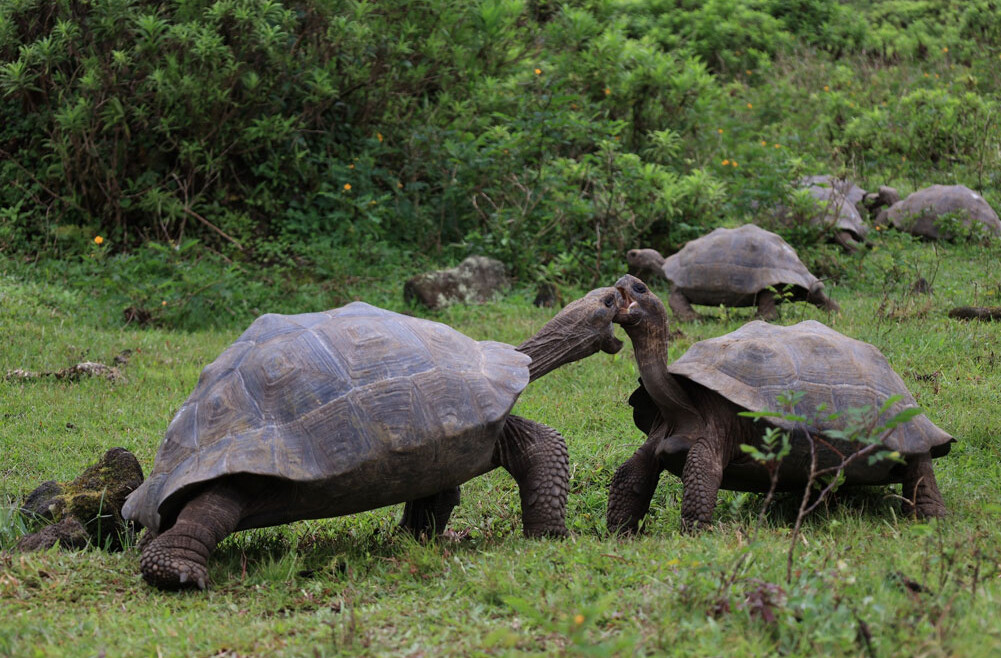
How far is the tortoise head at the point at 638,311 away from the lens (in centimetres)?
402

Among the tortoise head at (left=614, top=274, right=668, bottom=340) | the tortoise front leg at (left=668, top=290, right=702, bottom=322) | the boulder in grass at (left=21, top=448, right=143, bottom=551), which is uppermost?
the tortoise head at (left=614, top=274, right=668, bottom=340)

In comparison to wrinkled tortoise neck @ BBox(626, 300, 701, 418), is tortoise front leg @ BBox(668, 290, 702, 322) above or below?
below

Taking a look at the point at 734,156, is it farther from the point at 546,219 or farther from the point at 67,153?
the point at 67,153

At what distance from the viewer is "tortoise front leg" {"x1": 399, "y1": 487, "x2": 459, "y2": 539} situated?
4.05m

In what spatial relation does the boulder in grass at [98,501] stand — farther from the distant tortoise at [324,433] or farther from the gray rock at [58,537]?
the distant tortoise at [324,433]

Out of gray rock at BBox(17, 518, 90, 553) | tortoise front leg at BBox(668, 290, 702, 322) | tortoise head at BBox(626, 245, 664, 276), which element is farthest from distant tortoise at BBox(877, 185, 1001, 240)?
gray rock at BBox(17, 518, 90, 553)

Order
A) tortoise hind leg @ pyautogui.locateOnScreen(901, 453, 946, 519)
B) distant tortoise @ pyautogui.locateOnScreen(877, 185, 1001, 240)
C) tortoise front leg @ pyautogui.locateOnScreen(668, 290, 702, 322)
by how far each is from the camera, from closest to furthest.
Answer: tortoise hind leg @ pyautogui.locateOnScreen(901, 453, 946, 519)
tortoise front leg @ pyautogui.locateOnScreen(668, 290, 702, 322)
distant tortoise @ pyautogui.locateOnScreen(877, 185, 1001, 240)

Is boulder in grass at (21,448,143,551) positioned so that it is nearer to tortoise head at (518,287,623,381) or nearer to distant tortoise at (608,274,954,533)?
tortoise head at (518,287,623,381)

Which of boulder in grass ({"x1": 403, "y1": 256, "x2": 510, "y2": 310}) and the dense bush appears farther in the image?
the dense bush

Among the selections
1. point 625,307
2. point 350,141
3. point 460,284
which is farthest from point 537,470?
point 350,141

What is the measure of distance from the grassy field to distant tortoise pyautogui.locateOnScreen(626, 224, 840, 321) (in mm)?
1669

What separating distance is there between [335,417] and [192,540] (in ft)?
1.99

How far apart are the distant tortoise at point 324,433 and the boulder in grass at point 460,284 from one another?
4.57 m

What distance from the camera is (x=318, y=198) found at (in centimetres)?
1004
